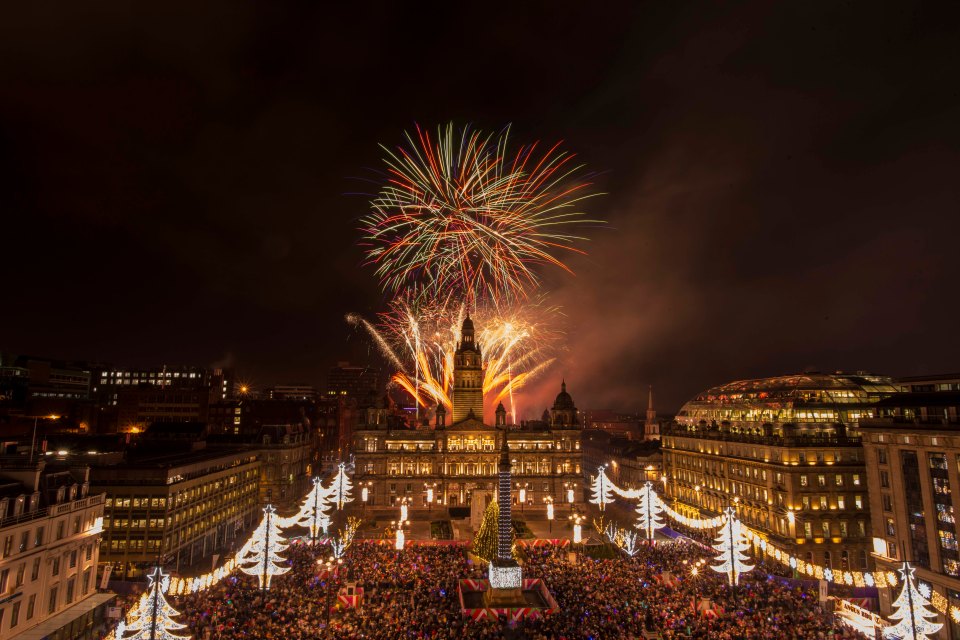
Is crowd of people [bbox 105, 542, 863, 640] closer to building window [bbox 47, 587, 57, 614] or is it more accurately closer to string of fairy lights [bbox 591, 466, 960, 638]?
string of fairy lights [bbox 591, 466, 960, 638]

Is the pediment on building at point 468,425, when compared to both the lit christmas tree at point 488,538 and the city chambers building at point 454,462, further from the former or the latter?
the lit christmas tree at point 488,538

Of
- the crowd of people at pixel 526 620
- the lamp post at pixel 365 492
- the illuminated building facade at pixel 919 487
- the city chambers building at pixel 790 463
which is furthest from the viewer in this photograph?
the lamp post at pixel 365 492

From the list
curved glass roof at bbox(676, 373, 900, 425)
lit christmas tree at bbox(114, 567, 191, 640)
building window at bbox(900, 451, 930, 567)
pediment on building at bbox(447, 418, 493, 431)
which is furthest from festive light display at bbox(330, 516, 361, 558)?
curved glass roof at bbox(676, 373, 900, 425)

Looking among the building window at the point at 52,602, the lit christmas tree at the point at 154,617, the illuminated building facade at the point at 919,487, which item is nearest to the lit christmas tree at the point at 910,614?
the illuminated building facade at the point at 919,487

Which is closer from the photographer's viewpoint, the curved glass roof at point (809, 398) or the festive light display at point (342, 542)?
the festive light display at point (342, 542)

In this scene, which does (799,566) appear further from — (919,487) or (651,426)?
(651,426)

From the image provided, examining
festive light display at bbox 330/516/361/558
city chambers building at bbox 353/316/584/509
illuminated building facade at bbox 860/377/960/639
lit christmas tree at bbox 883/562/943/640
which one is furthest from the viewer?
city chambers building at bbox 353/316/584/509

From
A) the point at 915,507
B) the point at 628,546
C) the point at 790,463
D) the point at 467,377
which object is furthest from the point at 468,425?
the point at 915,507
